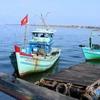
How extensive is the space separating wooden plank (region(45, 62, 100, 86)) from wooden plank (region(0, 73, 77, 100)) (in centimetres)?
416

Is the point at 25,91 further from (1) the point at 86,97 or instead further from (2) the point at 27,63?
(2) the point at 27,63

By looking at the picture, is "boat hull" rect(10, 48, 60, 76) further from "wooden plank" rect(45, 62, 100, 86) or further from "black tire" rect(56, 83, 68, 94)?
"black tire" rect(56, 83, 68, 94)

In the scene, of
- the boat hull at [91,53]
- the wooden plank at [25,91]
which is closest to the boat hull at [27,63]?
the wooden plank at [25,91]

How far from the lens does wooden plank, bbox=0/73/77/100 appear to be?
22.5ft

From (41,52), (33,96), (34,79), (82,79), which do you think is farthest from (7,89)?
(41,52)

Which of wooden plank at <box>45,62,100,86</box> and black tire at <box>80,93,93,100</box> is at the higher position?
wooden plank at <box>45,62,100,86</box>

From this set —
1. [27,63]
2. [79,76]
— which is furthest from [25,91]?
[27,63]

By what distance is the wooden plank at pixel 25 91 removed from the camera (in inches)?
270

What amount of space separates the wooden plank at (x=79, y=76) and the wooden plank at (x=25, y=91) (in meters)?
4.16

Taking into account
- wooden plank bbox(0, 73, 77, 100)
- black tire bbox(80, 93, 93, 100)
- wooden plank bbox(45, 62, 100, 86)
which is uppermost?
wooden plank bbox(0, 73, 77, 100)

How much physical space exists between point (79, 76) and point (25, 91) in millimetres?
6408

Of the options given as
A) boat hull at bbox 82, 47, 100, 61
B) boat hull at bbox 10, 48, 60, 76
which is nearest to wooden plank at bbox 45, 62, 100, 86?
boat hull at bbox 10, 48, 60, 76

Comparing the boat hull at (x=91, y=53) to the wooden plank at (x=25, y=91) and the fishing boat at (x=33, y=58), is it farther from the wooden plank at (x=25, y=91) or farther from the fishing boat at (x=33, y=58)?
the wooden plank at (x=25, y=91)

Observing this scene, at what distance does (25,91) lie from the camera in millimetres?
7234
